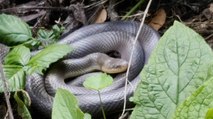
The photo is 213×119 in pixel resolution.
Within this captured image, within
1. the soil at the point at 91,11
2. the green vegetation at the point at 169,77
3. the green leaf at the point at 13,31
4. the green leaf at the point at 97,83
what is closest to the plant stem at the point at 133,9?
the soil at the point at 91,11

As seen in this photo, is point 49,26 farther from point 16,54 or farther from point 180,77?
point 180,77

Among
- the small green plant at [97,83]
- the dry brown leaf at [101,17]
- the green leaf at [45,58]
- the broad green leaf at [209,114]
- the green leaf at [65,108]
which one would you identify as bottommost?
the broad green leaf at [209,114]

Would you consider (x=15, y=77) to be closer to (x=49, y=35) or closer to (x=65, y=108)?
(x=49, y=35)

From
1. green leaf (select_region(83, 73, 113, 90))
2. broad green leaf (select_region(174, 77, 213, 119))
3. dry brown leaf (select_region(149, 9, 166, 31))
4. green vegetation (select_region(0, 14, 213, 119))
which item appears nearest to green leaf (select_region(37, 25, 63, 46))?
dry brown leaf (select_region(149, 9, 166, 31))

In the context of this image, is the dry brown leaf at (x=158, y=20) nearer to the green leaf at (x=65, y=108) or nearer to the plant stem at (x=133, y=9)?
the plant stem at (x=133, y=9)

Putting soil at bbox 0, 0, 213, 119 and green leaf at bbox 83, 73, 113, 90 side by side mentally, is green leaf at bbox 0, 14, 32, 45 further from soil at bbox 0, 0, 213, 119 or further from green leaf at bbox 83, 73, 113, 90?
green leaf at bbox 83, 73, 113, 90
